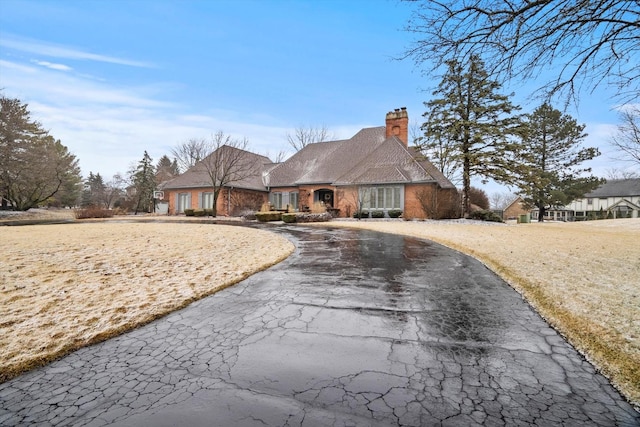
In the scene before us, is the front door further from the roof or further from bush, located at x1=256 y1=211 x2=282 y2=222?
the roof

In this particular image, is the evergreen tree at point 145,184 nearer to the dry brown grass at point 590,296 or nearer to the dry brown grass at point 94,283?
the dry brown grass at point 94,283

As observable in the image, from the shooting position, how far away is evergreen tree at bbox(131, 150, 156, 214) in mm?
36188

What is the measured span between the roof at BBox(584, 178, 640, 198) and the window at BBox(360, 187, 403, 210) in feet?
166

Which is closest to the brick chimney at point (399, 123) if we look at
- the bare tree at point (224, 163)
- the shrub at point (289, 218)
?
the shrub at point (289, 218)

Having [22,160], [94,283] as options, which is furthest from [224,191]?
→ [94,283]

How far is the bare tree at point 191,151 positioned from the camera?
96.2 ft

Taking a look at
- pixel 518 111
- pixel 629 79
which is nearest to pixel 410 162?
pixel 518 111

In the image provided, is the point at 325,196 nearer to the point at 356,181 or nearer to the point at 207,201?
the point at 356,181

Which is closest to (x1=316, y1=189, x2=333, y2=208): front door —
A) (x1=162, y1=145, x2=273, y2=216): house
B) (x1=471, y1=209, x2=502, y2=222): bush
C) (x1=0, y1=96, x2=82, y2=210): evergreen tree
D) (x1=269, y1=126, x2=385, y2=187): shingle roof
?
(x1=269, y1=126, x2=385, y2=187): shingle roof

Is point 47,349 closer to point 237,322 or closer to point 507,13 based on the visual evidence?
point 237,322

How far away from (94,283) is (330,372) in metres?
4.54

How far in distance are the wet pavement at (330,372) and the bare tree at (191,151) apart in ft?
92.0

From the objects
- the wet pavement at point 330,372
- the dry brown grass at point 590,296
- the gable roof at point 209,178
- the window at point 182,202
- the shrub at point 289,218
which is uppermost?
the gable roof at point 209,178

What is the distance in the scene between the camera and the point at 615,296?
412 cm
